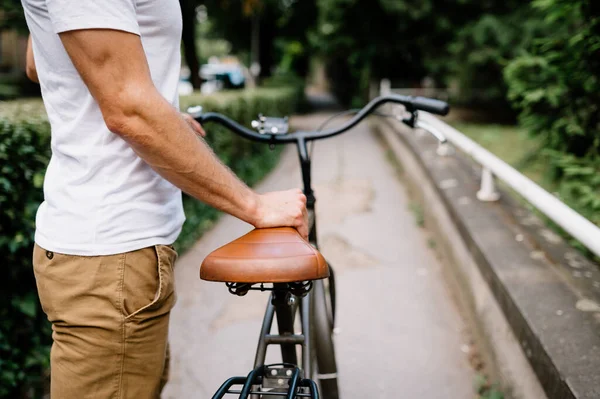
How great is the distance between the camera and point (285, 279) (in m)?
1.33

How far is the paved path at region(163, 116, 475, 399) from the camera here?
3221mm

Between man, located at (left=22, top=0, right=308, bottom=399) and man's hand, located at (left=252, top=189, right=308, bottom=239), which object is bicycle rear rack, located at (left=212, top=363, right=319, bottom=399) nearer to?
man, located at (left=22, top=0, right=308, bottom=399)

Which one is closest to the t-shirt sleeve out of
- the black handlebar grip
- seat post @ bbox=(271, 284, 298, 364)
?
seat post @ bbox=(271, 284, 298, 364)

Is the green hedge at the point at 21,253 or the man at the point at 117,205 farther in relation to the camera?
the green hedge at the point at 21,253

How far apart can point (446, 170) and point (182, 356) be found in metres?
3.74

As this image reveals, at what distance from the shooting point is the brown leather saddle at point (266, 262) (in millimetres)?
1336

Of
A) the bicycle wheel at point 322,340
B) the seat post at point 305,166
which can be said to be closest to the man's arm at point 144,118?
the seat post at point 305,166

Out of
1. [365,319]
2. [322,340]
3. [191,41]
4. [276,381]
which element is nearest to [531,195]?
[365,319]

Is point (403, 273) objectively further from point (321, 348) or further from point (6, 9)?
point (6, 9)

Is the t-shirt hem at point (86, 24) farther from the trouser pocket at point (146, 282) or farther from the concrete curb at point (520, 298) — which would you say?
the concrete curb at point (520, 298)

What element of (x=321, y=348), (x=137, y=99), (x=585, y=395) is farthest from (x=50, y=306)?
(x=585, y=395)

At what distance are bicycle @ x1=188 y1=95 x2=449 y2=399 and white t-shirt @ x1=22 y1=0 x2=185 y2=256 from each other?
0.25 meters

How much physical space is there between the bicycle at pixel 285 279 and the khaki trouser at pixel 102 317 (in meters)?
0.18

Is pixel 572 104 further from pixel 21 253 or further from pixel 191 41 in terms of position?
pixel 191 41
